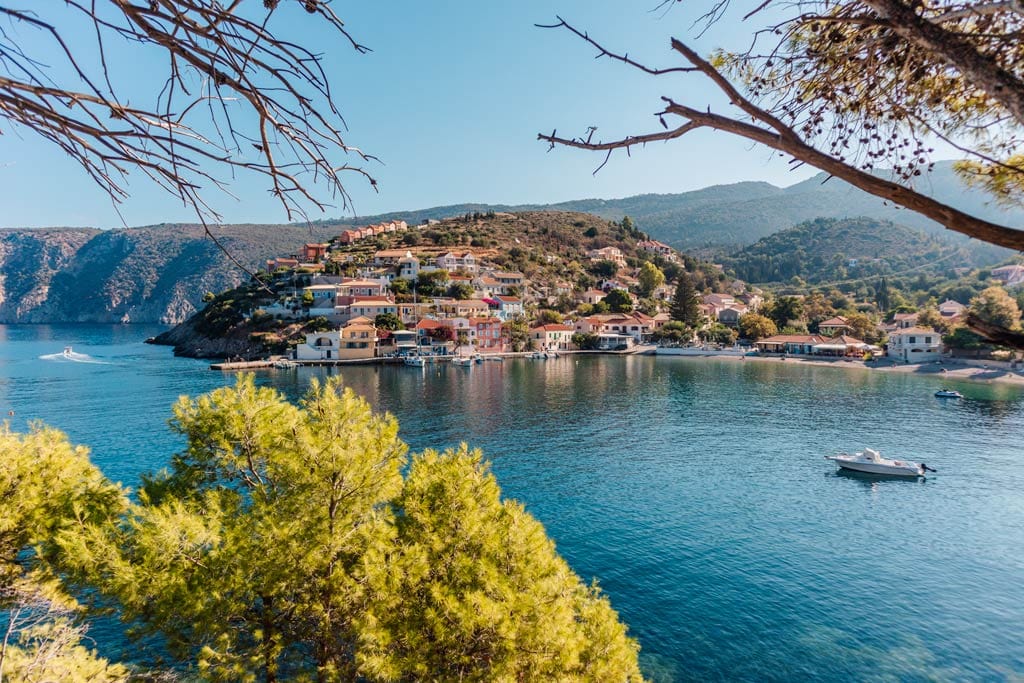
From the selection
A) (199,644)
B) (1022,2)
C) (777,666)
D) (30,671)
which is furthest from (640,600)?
(1022,2)

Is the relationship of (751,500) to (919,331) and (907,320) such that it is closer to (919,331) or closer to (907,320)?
(919,331)

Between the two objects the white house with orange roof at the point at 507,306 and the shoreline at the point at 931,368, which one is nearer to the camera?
the shoreline at the point at 931,368

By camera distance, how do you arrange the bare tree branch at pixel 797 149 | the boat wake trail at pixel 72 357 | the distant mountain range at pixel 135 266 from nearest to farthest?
the bare tree branch at pixel 797 149
the boat wake trail at pixel 72 357
the distant mountain range at pixel 135 266

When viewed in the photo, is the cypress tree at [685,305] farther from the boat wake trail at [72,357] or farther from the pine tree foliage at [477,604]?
the boat wake trail at [72,357]

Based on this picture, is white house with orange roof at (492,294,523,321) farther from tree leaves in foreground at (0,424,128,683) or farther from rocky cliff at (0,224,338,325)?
rocky cliff at (0,224,338,325)

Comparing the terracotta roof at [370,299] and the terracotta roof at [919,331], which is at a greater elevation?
the terracotta roof at [370,299]

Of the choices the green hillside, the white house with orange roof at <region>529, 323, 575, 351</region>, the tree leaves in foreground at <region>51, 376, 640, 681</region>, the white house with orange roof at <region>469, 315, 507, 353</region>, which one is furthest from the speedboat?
the green hillside

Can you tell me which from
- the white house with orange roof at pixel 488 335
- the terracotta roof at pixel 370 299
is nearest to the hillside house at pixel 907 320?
the white house with orange roof at pixel 488 335

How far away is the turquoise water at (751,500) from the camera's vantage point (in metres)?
11.5

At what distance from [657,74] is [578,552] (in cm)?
1499

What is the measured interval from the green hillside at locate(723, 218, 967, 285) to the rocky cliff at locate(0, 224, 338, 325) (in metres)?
119

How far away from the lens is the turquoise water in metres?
11.5

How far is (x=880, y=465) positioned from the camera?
2186cm

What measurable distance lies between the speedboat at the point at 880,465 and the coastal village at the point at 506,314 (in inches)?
1687
